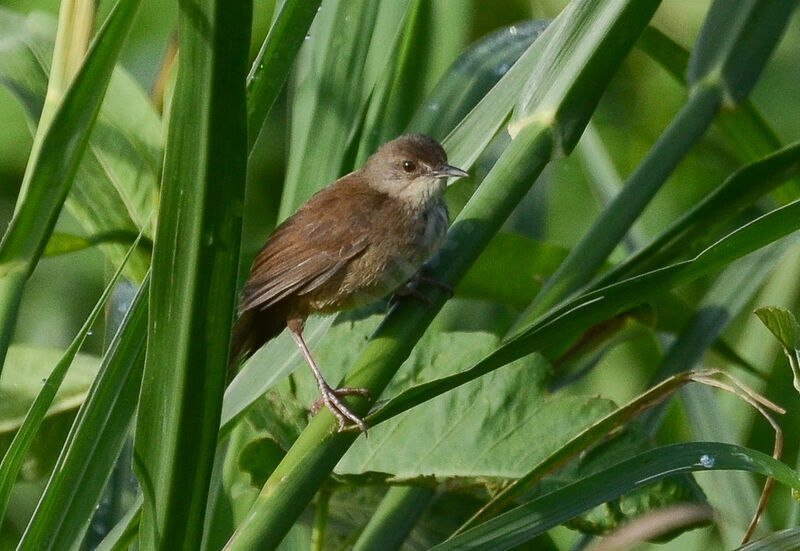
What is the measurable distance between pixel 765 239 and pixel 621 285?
20 cm

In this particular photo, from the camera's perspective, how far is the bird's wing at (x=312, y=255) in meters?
2.18

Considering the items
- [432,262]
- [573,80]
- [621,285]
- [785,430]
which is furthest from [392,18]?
[785,430]

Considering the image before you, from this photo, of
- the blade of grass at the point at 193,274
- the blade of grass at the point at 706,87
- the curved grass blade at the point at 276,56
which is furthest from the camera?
the blade of grass at the point at 706,87

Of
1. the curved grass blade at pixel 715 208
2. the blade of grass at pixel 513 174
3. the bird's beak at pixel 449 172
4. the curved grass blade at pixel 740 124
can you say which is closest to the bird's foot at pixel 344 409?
the blade of grass at pixel 513 174

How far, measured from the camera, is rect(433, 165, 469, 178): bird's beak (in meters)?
1.97

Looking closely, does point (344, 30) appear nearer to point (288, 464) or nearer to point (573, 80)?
point (573, 80)

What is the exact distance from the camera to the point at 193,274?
1.11 metres

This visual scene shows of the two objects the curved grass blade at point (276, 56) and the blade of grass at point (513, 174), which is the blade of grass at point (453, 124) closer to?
the blade of grass at point (513, 174)

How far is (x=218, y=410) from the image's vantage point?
117cm

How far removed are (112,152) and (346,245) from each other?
0.53m

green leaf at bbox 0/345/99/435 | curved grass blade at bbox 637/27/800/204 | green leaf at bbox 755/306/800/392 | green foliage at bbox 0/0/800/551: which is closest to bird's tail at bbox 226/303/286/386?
green foliage at bbox 0/0/800/551

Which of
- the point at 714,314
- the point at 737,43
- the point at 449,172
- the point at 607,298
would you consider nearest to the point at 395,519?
the point at 607,298

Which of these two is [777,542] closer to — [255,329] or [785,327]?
[785,327]

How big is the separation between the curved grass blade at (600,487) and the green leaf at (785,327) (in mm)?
134
